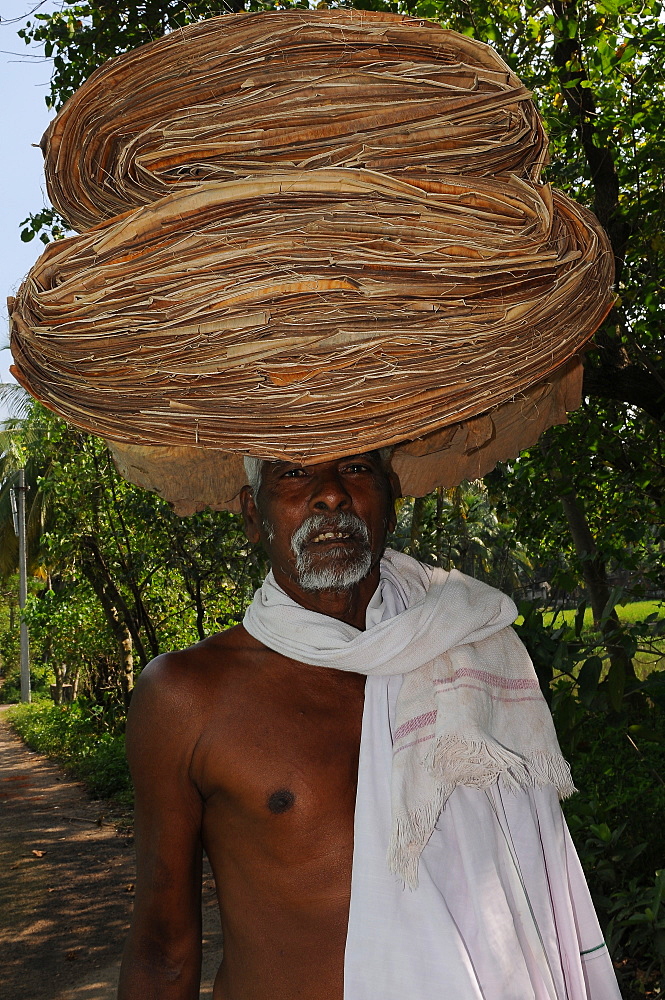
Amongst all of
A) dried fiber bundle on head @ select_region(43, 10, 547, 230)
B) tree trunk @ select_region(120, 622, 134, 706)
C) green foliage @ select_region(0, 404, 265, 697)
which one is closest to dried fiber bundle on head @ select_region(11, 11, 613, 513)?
dried fiber bundle on head @ select_region(43, 10, 547, 230)

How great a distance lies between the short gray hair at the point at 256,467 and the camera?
194 cm

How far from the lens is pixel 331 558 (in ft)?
6.00

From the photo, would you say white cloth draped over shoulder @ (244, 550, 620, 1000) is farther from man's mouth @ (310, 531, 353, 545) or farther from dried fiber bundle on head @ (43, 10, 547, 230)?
dried fiber bundle on head @ (43, 10, 547, 230)

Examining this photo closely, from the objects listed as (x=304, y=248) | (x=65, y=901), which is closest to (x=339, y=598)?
(x=304, y=248)

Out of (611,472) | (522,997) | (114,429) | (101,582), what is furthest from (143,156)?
(101,582)

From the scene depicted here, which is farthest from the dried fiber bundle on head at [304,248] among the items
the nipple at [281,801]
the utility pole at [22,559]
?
the utility pole at [22,559]

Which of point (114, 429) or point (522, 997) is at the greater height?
point (114, 429)

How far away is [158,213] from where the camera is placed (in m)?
1.31

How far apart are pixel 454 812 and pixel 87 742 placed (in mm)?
12632

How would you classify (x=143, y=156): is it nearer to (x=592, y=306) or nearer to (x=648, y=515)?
(x=592, y=306)

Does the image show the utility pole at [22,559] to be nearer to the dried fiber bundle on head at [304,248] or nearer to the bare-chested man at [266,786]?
the bare-chested man at [266,786]

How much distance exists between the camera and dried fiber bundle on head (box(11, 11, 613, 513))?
1291 mm

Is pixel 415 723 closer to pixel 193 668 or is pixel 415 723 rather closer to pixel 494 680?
pixel 494 680

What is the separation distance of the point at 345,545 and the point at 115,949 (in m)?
4.96
